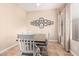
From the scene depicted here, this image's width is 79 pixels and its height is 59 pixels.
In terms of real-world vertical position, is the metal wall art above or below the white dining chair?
above

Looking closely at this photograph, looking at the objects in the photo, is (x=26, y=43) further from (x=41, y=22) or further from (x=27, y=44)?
(x=41, y=22)

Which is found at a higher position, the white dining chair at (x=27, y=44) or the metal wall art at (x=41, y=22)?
the metal wall art at (x=41, y=22)

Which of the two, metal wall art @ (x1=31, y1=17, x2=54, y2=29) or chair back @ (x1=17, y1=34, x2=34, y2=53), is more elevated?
metal wall art @ (x1=31, y1=17, x2=54, y2=29)

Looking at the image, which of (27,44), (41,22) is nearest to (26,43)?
(27,44)

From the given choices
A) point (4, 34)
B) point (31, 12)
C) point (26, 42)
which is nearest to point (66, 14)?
point (31, 12)

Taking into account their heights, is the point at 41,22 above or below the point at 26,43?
above

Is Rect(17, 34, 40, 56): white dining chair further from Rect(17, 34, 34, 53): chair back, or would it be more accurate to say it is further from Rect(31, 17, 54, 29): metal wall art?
Rect(31, 17, 54, 29): metal wall art

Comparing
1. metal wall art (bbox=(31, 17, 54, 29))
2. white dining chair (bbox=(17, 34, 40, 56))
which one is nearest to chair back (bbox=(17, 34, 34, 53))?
white dining chair (bbox=(17, 34, 40, 56))

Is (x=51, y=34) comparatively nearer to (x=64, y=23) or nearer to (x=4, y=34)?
(x=64, y=23)

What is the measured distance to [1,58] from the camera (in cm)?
163

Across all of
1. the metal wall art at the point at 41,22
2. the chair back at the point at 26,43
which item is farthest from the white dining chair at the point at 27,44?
the metal wall art at the point at 41,22

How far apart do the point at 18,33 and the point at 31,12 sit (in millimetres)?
442

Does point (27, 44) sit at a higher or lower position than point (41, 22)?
lower

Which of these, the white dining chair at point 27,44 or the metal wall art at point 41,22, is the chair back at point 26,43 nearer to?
the white dining chair at point 27,44
